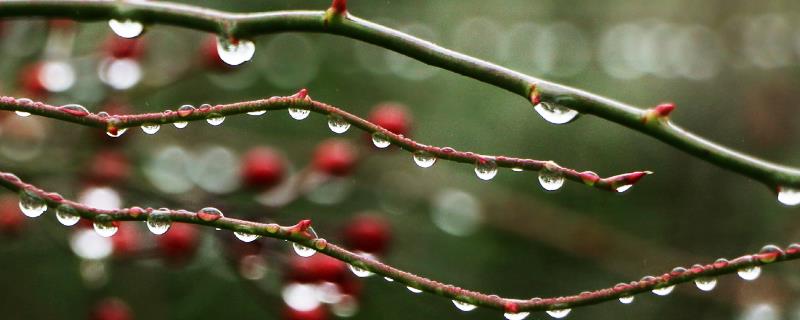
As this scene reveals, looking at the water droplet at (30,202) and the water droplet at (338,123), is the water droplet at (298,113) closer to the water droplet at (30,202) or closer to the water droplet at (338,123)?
the water droplet at (338,123)

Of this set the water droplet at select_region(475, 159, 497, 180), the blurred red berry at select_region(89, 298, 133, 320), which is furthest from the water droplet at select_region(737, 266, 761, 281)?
the blurred red berry at select_region(89, 298, 133, 320)

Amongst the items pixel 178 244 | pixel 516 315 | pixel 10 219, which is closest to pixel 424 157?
pixel 516 315

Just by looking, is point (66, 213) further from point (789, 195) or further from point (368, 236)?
point (368, 236)

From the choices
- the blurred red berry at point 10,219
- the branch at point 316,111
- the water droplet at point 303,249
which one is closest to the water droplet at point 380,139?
the branch at point 316,111

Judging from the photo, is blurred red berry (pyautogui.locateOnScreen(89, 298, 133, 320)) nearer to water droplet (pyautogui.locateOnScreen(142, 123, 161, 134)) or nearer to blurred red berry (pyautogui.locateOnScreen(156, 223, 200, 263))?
blurred red berry (pyautogui.locateOnScreen(156, 223, 200, 263))

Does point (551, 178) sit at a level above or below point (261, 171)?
above

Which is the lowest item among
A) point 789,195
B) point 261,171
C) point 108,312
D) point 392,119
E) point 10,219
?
point 108,312
